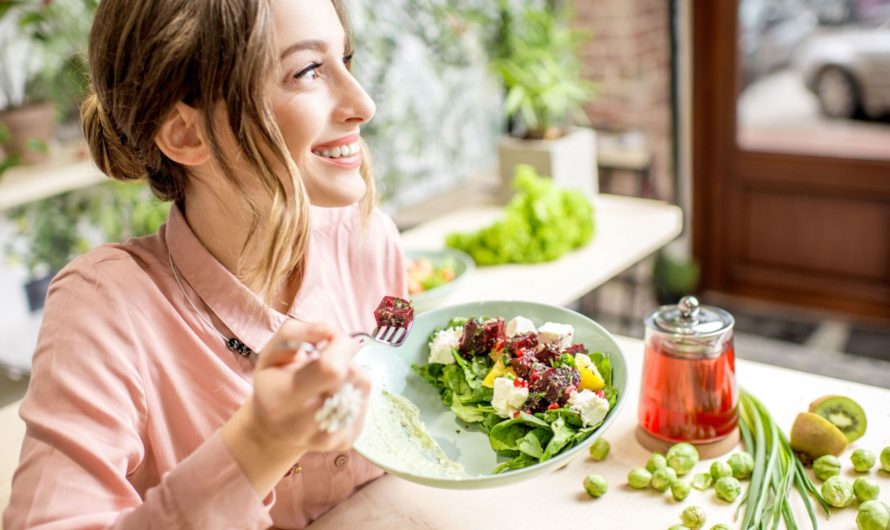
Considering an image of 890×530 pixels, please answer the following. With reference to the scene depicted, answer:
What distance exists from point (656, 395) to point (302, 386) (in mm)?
683

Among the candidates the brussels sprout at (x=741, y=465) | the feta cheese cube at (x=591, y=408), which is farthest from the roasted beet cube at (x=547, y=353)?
the brussels sprout at (x=741, y=465)

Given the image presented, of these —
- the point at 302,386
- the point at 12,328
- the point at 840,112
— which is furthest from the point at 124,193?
the point at 840,112

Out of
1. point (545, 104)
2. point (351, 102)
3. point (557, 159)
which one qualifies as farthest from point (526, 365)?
point (545, 104)

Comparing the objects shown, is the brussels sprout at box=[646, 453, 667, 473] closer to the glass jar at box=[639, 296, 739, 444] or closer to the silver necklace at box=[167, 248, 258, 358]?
the glass jar at box=[639, 296, 739, 444]

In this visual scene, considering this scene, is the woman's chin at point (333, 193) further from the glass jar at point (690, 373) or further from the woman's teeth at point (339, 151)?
the glass jar at point (690, 373)

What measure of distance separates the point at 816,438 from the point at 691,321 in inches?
10.2

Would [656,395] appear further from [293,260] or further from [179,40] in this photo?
[179,40]

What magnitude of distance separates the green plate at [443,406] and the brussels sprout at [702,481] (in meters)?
0.19

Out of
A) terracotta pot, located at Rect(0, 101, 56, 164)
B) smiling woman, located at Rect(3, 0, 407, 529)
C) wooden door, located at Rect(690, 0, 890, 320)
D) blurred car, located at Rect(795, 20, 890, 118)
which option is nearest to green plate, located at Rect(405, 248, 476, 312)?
smiling woman, located at Rect(3, 0, 407, 529)

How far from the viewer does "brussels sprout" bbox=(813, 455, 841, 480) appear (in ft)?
3.83

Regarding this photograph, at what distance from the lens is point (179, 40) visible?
3.18 feet

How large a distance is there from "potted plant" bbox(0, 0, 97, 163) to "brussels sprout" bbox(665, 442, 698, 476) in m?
2.31

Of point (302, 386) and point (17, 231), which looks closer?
point (302, 386)

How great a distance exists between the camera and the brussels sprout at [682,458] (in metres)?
1.20
